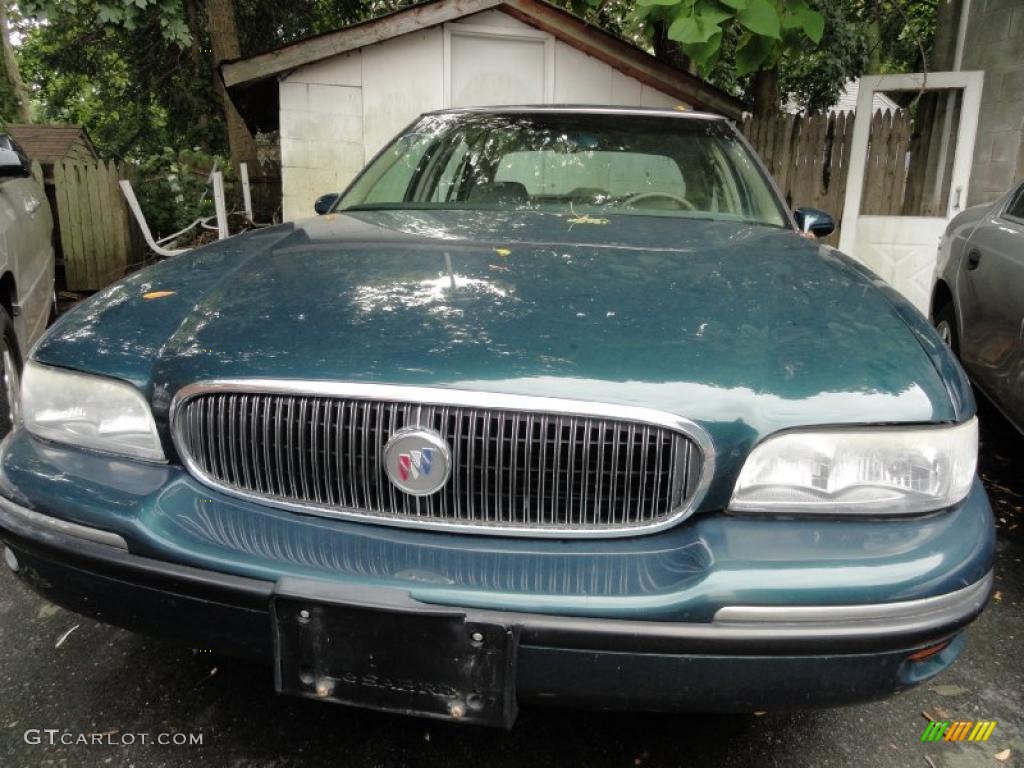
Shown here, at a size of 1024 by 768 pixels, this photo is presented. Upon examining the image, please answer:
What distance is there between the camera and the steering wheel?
2.89m

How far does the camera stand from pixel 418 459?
1.50 meters

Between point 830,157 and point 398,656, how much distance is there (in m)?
7.63

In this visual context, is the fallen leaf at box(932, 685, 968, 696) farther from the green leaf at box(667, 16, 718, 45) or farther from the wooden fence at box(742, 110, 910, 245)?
→ the wooden fence at box(742, 110, 910, 245)

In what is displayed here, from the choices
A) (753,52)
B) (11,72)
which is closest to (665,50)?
(753,52)

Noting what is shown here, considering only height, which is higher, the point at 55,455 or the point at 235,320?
the point at 235,320

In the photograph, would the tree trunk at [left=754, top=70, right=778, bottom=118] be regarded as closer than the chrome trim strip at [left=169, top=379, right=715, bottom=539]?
No


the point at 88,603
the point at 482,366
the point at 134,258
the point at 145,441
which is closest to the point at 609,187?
the point at 482,366

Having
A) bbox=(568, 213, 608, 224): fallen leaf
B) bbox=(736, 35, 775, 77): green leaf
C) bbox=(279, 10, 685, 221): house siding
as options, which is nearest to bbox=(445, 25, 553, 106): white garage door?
bbox=(279, 10, 685, 221): house siding

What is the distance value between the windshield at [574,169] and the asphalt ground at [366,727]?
161 cm

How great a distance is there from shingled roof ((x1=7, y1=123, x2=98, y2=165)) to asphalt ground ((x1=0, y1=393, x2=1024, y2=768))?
924cm

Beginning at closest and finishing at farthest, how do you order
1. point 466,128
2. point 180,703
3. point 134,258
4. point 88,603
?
point 88,603
point 180,703
point 466,128
point 134,258

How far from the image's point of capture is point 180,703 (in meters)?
2.01

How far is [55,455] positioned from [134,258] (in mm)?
7430

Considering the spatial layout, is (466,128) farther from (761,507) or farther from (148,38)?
(148,38)
